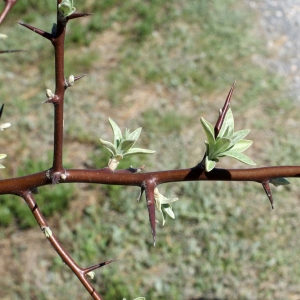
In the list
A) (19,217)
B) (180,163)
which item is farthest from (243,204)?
(19,217)

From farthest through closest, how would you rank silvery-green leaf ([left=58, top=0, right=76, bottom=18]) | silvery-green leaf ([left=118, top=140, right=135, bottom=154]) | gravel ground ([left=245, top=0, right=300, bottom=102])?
gravel ground ([left=245, top=0, right=300, bottom=102]), silvery-green leaf ([left=118, top=140, right=135, bottom=154]), silvery-green leaf ([left=58, top=0, right=76, bottom=18])

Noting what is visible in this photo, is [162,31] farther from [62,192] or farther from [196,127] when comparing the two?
[62,192]

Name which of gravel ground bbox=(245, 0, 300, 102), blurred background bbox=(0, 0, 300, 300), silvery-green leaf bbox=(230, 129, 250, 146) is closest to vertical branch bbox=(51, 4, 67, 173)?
silvery-green leaf bbox=(230, 129, 250, 146)

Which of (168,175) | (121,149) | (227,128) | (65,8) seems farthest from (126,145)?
(65,8)

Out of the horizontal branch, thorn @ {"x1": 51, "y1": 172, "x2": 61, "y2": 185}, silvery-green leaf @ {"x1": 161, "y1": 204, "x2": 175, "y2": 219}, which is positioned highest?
the horizontal branch

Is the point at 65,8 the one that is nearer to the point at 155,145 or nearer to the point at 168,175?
the point at 168,175

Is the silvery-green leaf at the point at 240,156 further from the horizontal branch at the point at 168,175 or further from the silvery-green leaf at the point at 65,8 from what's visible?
the silvery-green leaf at the point at 65,8

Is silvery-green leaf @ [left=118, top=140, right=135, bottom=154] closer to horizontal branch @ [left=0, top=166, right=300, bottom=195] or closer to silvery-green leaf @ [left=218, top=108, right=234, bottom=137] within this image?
horizontal branch @ [left=0, top=166, right=300, bottom=195]

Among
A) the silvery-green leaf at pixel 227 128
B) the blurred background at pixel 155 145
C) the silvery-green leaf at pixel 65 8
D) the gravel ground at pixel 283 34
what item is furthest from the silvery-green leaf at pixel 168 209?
the gravel ground at pixel 283 34
